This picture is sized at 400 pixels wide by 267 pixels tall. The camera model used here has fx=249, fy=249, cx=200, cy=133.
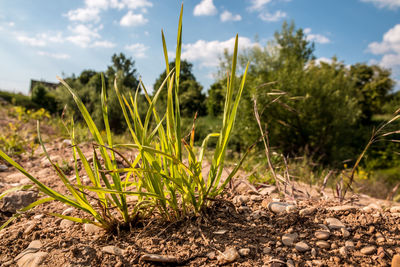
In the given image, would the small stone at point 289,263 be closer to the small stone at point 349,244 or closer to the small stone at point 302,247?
the small stone at point 302,247

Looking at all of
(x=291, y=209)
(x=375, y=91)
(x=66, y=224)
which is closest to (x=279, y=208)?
(x=291, y=209)

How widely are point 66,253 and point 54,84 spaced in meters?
20.4

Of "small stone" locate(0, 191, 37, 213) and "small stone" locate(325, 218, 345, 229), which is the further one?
"small stone" locate(0, 191, 37, 213)

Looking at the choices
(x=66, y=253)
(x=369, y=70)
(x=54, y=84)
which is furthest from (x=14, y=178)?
(x=369, y=70)

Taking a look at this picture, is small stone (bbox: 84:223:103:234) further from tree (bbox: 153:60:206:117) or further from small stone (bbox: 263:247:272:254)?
tree (bbox: 153:60:206:117)

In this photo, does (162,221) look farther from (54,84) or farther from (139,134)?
(54,84)

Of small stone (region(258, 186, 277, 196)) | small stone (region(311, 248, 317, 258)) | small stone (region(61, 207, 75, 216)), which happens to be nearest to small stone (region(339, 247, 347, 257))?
small stone (region(311, 248, 317, 258))

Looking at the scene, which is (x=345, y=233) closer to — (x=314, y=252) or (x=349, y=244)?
(x=349, y=244)

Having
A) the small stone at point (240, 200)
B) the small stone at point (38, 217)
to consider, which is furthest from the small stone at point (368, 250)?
the small stone at point (38, 217)

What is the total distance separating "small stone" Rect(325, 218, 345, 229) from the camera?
1.28 m

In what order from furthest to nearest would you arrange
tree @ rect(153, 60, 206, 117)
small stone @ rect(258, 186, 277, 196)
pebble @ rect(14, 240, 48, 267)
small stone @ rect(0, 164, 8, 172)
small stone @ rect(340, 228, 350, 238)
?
1. tree @ rect(153, 60, 206, 117)
2. small stone @ rect(0, 164, 8, 172)
3. small stone @ rect(258, 186, 277, 196)
4. small stone @ rect(340, 228, 350, 238)
5. pebble @ rect(14, 240, 48, 267)

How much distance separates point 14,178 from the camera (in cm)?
248

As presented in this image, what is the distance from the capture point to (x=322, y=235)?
1.19 m

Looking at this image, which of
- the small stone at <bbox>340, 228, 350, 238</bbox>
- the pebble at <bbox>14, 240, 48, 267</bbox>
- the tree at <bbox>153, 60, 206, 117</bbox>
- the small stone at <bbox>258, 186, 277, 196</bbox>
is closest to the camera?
the pebble at <bbox>14, 240, 48, 267</bbox>
